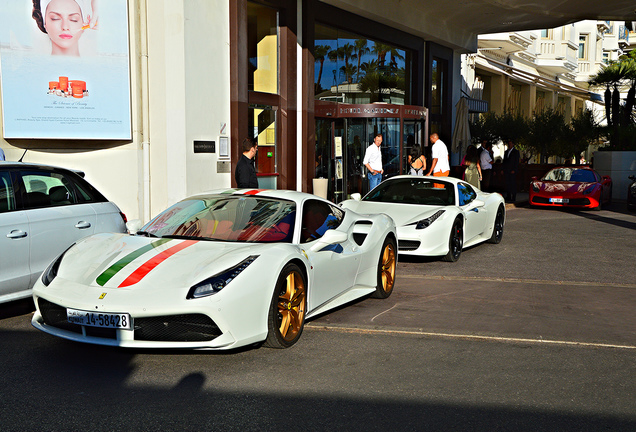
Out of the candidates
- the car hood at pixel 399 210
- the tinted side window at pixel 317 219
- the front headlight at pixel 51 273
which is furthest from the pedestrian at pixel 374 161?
the front headlight at pixel 51 273

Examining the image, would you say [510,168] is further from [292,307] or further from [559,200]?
[292,307]

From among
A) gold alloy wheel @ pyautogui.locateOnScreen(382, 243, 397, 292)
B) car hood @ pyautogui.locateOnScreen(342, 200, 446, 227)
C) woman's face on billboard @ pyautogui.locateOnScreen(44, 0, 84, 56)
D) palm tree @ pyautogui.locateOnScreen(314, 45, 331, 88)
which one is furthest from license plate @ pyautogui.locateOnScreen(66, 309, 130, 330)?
palm tree @ pyautogui.locateOnScreen(314, 45, 331, 88)

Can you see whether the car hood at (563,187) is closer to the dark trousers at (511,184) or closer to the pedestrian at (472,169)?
the dark trousers at (511,184)

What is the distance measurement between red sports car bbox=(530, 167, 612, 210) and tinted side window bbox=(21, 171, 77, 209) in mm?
15306

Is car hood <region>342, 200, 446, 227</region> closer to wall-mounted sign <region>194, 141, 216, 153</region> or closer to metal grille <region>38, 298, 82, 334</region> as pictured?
wall-mounted sign <region>194, 141, 216, 153</region>

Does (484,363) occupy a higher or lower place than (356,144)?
lower

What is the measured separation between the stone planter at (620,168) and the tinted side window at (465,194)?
1644 cm

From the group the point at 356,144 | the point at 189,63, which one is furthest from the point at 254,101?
the point at 356,144

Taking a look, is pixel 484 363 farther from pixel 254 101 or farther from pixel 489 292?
pixel 254 101

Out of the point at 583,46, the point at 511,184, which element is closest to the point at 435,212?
the point at 511,184

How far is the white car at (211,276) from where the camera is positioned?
16.1ft

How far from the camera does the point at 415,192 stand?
37.4ft

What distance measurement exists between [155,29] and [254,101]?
2.74m

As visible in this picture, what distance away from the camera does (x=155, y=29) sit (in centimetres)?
1337
